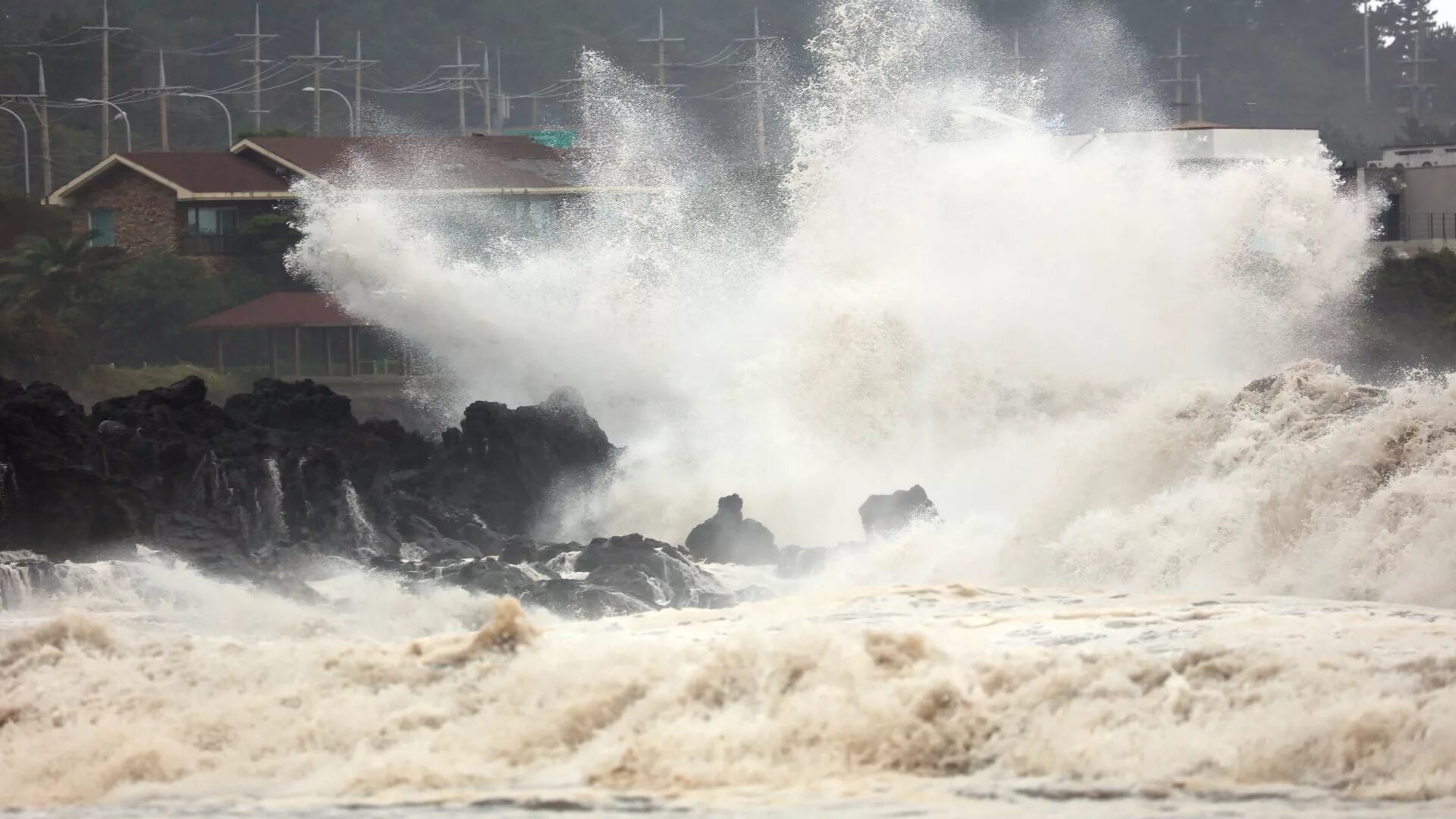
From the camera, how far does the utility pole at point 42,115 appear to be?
64.4m

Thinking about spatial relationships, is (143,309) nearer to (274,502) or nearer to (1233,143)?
(274,502)

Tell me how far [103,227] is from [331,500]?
26043 mm

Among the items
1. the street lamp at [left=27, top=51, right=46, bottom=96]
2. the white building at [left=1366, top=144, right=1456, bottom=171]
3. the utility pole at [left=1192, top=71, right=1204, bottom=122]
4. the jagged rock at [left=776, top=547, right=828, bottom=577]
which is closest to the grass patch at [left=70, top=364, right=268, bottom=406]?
the jagged rock at [left=776, top=547, right=828, bottom=577]

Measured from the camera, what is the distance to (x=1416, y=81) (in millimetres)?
103625

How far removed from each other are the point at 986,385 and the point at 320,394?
982 cm

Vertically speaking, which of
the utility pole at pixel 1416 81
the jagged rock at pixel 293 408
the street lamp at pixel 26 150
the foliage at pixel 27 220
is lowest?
the jagged rock at pixel 293 408

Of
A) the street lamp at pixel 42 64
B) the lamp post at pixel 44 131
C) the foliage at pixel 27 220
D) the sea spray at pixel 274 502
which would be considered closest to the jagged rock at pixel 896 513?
the sea spray at pixel 274 502

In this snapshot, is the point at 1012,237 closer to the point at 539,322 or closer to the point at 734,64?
the point at 539,322

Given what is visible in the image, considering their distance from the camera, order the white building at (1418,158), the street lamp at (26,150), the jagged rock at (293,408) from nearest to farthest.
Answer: the jagged rock at (293,408) < the white building at (1418,158) < the street lamp at (26,150)

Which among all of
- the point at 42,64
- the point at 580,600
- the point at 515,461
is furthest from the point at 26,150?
the point at 580,600

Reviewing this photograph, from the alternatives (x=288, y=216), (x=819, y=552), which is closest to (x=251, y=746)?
(x=819, y=552)

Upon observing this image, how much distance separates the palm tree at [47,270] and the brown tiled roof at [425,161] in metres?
5.42

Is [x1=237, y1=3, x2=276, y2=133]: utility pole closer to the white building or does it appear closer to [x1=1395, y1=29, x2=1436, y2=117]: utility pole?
the white building

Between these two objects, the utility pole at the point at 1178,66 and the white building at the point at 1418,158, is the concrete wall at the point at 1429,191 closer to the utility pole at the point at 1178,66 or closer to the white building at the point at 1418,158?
the white building at the point at 1418,158
